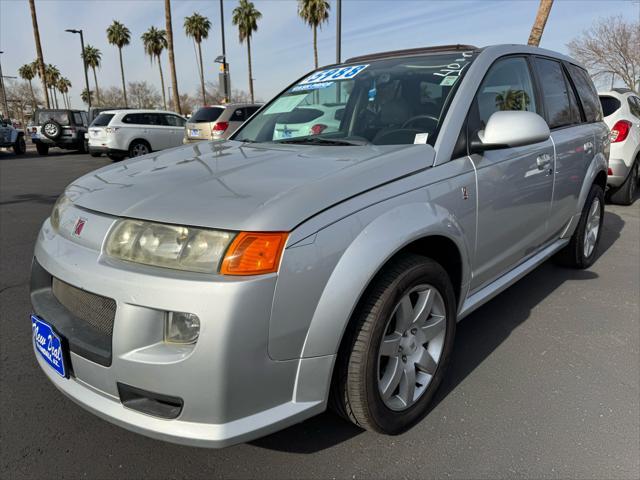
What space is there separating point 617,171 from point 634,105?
1.62 metres

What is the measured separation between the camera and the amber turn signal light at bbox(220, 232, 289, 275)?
59.5 inches

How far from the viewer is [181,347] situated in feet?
5.02

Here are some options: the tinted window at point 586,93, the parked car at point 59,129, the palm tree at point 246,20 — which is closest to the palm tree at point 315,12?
the palm tree at point 246,20

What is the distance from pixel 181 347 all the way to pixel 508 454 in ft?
4.70

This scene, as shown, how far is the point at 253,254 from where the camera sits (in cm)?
152

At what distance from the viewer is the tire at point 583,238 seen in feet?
12.8

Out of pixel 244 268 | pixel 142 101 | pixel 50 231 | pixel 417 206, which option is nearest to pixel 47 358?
pixel 50 231

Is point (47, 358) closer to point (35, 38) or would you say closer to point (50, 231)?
point (50, 231)

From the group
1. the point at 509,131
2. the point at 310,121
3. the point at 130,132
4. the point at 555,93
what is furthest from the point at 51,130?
the point at 509,131

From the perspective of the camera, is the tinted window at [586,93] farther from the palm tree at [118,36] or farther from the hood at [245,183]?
the palm tree at [118,36]

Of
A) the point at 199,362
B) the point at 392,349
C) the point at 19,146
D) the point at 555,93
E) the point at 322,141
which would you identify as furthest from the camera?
the point at 19,146

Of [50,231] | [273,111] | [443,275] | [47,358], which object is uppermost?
[273,111]

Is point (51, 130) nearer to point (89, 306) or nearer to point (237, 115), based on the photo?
point (237, 115)

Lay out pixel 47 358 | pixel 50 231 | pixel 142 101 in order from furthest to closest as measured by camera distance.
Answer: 1. pixel 142 101
2. pixel 50 231
3. pixel 47 358
